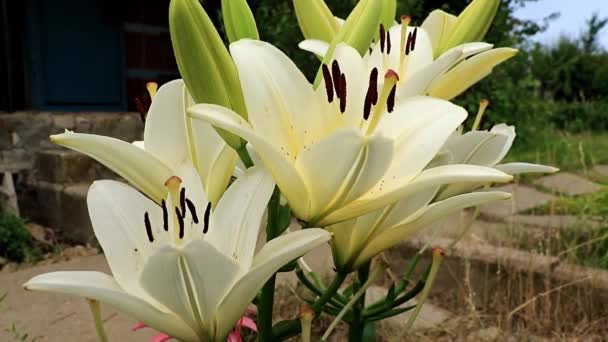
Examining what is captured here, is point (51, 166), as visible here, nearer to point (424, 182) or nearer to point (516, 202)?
point (516, 202)

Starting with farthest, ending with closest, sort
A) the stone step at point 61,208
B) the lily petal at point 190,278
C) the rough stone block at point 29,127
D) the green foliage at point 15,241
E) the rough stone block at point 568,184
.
→ the rough stone block at point 568,184, the rough stone block at point 29,127, the stone step at point 61,208, the green foliage at point 15,241, the lily petal at point 190,278

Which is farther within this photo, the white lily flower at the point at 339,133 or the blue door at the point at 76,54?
the blue door at the point at 76,54

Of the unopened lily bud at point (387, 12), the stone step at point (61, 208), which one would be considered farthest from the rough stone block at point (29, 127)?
the unopened lily bud at point (387, 12)

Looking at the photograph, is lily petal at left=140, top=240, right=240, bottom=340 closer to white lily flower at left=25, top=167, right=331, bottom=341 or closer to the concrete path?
white lily flower at left=25, top=167, right=331, bottom=341

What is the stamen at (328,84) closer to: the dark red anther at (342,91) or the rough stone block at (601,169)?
the dark red anther at (342,91)

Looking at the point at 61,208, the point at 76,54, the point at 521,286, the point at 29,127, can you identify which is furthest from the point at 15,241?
the point at 521,286

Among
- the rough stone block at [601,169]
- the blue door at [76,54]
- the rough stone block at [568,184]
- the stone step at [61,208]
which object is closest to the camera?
the stone step at [61,208]

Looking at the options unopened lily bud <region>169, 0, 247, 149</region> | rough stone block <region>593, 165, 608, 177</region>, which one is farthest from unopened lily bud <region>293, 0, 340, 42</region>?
rough stone block <region>593, 165, 608, 177</region>
